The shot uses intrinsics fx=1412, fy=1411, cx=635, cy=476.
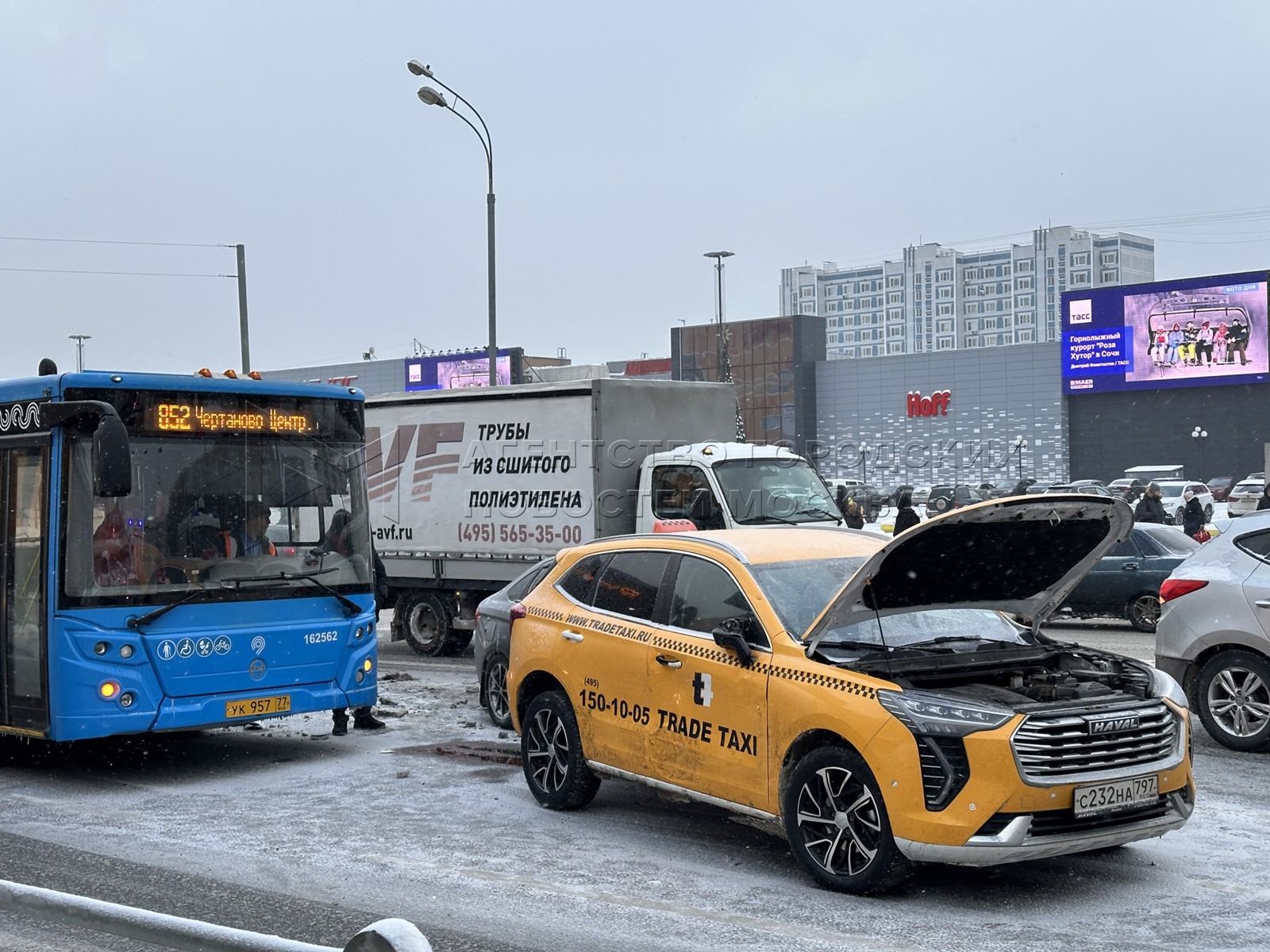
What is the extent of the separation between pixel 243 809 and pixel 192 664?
1.32 meters

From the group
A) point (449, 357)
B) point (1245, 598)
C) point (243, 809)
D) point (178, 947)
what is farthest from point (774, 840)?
point (449, 357)

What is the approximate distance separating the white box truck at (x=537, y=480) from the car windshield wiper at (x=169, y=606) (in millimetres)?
6467

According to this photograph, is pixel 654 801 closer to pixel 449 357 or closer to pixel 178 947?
pixel 178 947

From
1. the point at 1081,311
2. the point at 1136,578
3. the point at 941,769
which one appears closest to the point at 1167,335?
the point at 1081,311

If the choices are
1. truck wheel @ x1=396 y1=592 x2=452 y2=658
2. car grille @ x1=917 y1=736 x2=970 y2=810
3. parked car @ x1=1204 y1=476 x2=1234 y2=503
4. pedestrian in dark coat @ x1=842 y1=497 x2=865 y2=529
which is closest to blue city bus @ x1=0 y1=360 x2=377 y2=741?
car grille @ x1=917 y1=736 x2=970 y2=810

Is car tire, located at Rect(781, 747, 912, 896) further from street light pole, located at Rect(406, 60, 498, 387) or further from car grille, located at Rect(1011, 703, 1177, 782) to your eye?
street light pole, located at Rect(406, 60, 498, 387)

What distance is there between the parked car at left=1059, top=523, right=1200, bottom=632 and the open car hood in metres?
10.8

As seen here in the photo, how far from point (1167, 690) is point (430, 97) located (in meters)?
19.9

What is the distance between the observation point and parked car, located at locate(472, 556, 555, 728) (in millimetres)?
11188

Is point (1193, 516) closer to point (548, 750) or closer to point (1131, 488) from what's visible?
point (548, 750)

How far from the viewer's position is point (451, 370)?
316 ft

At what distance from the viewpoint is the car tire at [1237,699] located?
921 centimetres

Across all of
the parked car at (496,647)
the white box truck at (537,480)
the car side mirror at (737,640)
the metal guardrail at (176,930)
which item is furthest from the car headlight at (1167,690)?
the white box truck at (537,480)

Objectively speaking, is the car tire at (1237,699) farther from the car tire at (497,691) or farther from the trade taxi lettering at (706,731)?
the car tire at (497,691)
